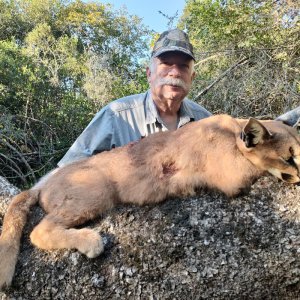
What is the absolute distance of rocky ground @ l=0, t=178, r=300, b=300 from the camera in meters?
2.34

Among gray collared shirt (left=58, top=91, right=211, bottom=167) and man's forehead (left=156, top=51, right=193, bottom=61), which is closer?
man's forehead (left=156, top=51, right=193, bottom=61)

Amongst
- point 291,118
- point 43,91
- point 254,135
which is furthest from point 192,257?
point 43,91

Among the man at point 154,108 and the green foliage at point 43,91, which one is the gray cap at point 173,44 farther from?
the green foliage at point 43,91

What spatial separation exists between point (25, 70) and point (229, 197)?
457 inches

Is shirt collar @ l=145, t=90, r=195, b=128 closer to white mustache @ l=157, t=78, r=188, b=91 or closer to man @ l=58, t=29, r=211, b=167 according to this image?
man @ l=58, t=29, r=211, b=167

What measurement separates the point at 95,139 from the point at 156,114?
831mm

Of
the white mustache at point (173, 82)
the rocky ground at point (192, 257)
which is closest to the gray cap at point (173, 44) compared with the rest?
the white mustache at point (173, 82)

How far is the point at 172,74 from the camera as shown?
477 cm

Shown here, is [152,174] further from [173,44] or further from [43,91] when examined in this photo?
[43,91]

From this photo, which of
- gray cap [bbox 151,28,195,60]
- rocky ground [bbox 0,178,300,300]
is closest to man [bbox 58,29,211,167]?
gray cap [bbox 151,28,195,60]

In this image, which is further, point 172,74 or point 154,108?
point 154,108

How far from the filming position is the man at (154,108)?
15.5 feet

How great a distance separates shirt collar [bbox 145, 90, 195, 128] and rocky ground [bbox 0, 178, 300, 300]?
2546mm

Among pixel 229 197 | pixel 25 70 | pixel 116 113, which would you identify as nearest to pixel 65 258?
pixel 229 197
